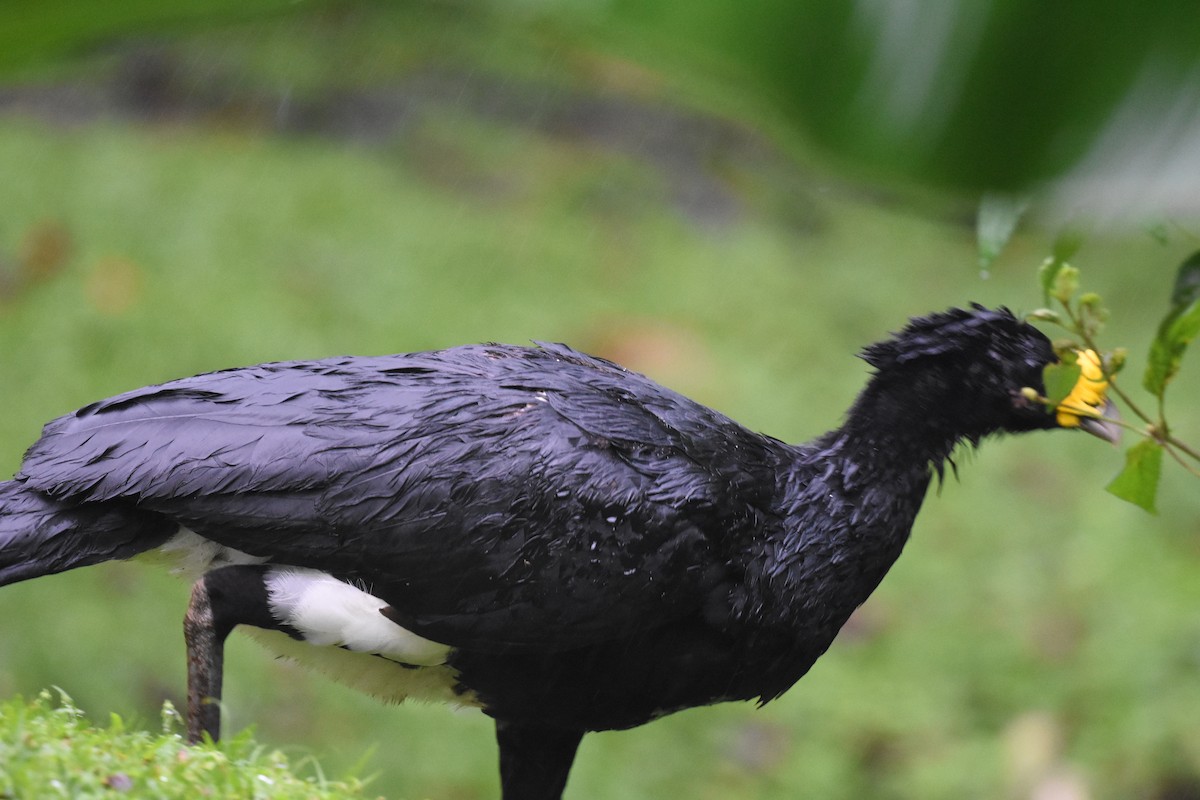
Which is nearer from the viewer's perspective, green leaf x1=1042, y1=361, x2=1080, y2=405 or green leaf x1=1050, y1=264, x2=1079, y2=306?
green leaf x1=1050, y1=264, x2=1079, y2=306

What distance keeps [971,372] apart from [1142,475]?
0.83m

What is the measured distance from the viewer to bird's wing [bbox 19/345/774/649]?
2918 mm

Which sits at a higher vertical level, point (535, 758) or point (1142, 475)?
point (1142, 475)

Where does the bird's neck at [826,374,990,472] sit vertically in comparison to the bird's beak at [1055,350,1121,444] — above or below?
below

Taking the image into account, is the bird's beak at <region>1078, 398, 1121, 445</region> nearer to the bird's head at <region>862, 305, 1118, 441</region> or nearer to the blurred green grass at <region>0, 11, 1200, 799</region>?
the bird's head at <region>862, 305, 1118, 441</region>

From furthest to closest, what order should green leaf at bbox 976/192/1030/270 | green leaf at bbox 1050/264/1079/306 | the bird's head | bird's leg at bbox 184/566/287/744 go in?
1. the bird's head
2. bird's leg at bbox 184/566/287/744
3. green leaf at bbox 1050/264/1079/306
4. green leaf at bbox 976/192/1030/270

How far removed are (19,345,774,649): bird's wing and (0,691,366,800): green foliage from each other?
453 mm

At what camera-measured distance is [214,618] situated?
304cm

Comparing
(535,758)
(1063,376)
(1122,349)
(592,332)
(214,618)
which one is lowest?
(535,758)

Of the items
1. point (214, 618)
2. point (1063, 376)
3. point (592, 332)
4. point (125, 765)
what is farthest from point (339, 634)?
point (592, 332)

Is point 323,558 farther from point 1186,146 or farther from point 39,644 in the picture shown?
point 39,644

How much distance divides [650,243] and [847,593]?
16.6ft

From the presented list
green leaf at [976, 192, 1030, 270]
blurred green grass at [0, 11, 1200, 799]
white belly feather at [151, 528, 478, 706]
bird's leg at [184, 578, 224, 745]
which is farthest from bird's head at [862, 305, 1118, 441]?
blurred green grass at [0, 11, 1200, 799]

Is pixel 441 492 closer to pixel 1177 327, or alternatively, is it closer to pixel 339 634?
pixel 339 634
